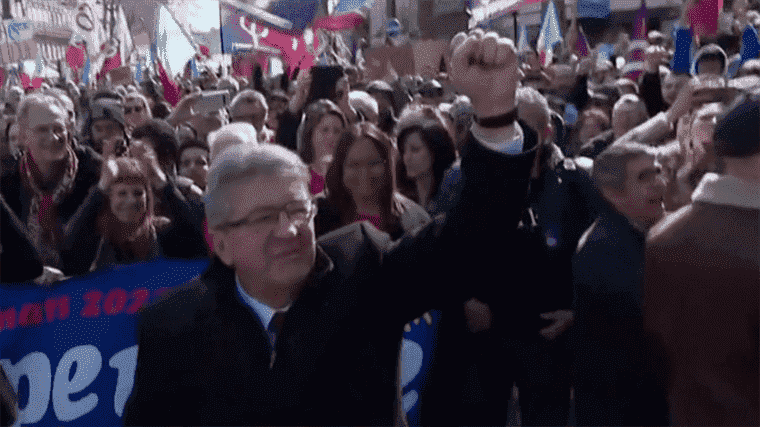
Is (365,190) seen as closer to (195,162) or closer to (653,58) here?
(195,162)

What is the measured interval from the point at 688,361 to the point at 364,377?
79 centimetres

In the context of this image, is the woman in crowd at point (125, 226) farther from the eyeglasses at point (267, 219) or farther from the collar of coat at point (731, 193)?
the collar of coat at point (731, 193)

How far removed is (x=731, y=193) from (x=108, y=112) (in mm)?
4212

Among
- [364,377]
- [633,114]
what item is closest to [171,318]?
[364,377]

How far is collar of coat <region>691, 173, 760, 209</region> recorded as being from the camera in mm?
1950

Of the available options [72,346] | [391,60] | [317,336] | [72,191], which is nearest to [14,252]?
[72,346]

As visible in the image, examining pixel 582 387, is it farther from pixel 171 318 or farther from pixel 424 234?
pixel 171 318

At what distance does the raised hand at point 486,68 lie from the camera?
5.88 feet

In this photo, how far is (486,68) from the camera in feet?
5.89

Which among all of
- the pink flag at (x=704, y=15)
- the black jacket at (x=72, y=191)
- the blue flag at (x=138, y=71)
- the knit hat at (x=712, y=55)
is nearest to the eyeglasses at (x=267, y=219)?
the black jacket at (x=72, y=191)

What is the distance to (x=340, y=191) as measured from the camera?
3.17 metres

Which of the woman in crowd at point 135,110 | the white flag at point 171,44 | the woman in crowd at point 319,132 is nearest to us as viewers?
the woman in crowd at point 319,132

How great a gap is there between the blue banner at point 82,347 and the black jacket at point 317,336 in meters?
0.98

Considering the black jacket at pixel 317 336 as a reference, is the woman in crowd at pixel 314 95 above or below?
above
